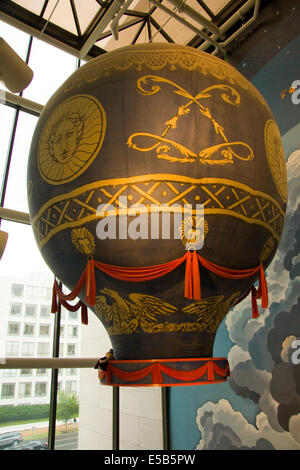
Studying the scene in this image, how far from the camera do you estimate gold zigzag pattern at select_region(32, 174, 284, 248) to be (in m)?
1.44

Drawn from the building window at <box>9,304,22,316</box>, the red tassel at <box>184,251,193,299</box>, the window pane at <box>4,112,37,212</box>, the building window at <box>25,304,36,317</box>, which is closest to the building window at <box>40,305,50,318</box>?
the building window at <box>25,304,36,317</box>

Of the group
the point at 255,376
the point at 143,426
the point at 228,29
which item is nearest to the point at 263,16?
the point at 228,29

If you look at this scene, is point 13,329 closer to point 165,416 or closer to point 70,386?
point 70,386

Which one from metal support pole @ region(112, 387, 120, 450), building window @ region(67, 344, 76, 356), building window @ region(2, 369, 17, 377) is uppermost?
building window @ region(67, 344, 76, 356)

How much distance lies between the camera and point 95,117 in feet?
5.10

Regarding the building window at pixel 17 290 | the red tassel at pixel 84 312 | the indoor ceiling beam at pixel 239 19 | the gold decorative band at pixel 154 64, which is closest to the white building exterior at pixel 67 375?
the building window at pixel 17 290

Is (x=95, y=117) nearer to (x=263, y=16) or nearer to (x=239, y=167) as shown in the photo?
(x=239, y=167)

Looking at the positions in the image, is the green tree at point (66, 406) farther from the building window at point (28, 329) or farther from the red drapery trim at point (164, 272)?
the red drapery trim at point (164, 272)

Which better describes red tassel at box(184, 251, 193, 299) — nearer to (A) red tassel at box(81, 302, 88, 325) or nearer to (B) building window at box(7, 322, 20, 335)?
(A) red tassel at box(81, 302, 88, 325)

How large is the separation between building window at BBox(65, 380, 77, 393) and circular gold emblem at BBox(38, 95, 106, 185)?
5088 millimetres

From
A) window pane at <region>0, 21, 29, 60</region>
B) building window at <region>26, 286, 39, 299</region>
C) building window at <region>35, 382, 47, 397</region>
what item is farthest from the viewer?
window pane at <region>0, 21, 29, 60</region>

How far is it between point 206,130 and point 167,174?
25cm

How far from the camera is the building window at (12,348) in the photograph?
555 cm

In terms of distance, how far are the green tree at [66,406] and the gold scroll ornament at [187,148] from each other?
5.34m
